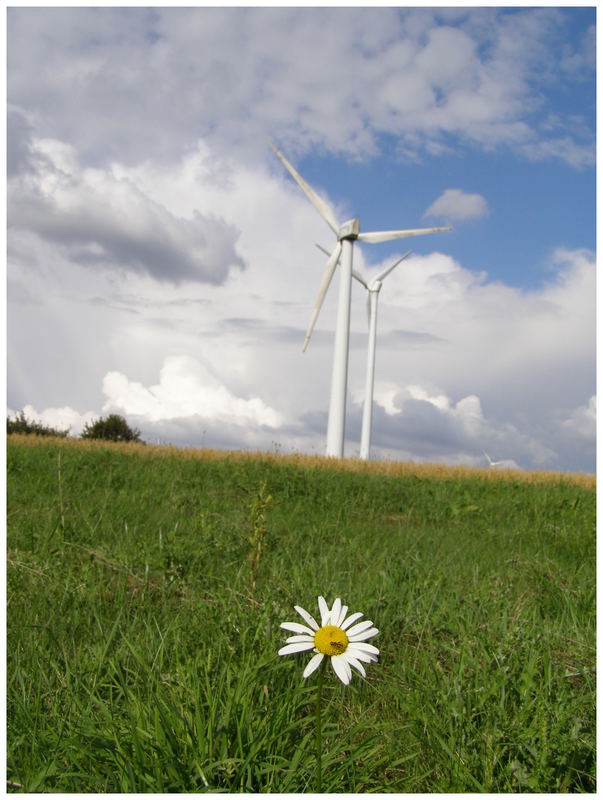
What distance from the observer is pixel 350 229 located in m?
25.0

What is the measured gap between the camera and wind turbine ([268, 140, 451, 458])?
23.8 meters

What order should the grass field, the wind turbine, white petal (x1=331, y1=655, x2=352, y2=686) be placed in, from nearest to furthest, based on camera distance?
white petal (x1=331, y1=655, x2=352, y2=686)
the grass field
the wind turbine

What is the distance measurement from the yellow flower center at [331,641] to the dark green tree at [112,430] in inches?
1248

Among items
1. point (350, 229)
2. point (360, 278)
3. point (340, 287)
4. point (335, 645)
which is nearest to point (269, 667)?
point (335, 645)

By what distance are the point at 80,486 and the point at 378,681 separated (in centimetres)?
867

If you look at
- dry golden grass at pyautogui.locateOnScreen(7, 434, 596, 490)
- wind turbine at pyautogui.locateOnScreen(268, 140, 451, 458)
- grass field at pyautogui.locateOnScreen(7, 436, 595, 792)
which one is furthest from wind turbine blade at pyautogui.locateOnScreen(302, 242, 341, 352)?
grass field at pyautogui.locateOnScreen(7, 436, 595, 792)

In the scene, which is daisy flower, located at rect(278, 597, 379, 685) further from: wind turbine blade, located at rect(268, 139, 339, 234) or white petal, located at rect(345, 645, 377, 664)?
wind turbine blade, located at rect(268, 139, 339, 234)

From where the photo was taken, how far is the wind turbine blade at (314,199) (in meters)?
25.4

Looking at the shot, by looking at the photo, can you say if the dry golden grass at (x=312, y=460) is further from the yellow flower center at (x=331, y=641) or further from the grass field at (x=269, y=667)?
the yellow flower center at (x=331, y=641)

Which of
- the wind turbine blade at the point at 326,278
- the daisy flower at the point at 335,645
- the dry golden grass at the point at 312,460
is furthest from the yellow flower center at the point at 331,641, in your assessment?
the wind turbine blade at the point at 326,278

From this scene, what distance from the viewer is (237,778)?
1991 mm

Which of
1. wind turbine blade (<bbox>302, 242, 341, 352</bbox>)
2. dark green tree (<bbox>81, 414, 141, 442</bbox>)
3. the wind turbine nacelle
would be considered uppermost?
the wind turbine nacelle

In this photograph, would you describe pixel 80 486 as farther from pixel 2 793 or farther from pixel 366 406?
pixel 366 406

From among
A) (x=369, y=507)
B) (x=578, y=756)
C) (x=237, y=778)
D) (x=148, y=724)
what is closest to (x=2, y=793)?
(x=148, y=724)
